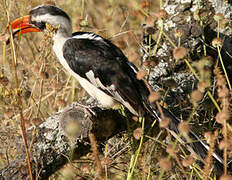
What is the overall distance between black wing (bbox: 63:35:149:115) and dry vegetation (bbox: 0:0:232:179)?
138 mm

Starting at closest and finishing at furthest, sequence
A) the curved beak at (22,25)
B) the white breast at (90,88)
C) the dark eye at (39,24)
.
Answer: the white breast at (90,88) → the curved beak at (22,25) → the dark eye at (39,24)

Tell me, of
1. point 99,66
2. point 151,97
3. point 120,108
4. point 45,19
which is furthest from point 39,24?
point 151,97

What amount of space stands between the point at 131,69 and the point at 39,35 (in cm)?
244

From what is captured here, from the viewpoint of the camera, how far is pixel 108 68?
3070 millimetres

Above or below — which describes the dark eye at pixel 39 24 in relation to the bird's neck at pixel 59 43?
above

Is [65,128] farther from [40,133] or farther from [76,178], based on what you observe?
[76,178]

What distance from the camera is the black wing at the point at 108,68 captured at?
2.96 meters

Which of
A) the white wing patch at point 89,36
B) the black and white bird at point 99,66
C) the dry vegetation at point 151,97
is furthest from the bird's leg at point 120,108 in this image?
the white wing patch at point 89,36

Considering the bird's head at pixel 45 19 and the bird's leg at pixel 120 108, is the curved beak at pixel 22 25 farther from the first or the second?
the bird's leg at pixel 120 108

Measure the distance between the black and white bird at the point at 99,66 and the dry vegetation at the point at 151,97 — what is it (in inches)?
5.3

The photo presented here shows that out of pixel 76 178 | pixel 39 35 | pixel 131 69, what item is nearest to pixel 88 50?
pixel 131 69

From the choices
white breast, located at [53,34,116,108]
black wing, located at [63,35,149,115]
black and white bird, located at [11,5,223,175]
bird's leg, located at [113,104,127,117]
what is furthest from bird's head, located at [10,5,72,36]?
bird's leg, located at [113,104,127,117]

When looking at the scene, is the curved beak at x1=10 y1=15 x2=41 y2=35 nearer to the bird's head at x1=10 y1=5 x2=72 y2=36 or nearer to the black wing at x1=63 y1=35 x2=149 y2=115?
the bird's head at x1=10 y1=5 x2=72 y2=36

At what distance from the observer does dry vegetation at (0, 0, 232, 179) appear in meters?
1.97
